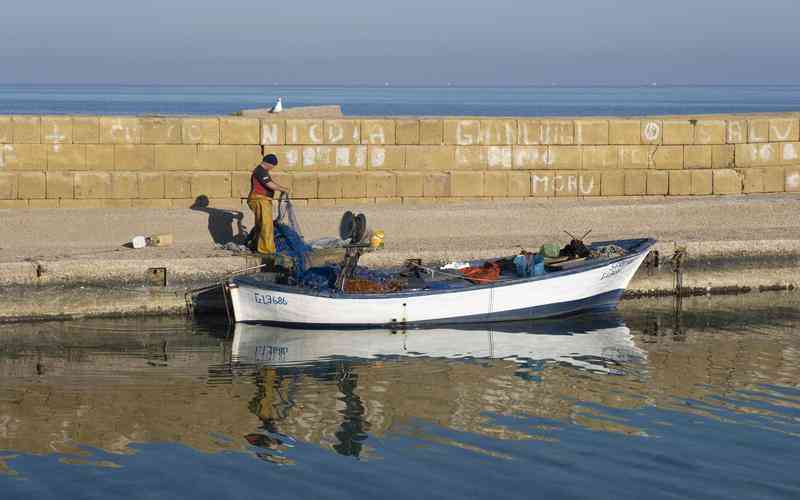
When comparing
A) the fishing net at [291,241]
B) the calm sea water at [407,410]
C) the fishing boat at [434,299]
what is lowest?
the calm sea water at [407,410]

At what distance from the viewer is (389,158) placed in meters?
20.9

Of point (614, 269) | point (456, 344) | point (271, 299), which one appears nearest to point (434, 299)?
point (456, 344)

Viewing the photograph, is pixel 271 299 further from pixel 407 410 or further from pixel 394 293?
pixel 407 410

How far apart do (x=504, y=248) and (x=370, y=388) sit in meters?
5.09

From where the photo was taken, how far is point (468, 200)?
21141mm

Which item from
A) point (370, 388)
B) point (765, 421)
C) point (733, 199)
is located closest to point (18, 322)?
point (370, 388)

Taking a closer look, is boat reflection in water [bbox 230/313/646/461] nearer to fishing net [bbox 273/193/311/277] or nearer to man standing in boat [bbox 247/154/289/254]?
fishing net [bbox 273/193/311/277]

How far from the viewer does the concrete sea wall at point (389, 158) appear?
19875 millimetres

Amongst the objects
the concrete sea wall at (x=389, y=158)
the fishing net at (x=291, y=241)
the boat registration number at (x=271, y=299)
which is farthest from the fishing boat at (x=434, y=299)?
the concrete sea wall at (x=389, y=158)

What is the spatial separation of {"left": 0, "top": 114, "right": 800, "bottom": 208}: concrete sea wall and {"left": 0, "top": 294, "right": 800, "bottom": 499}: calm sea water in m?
3.15

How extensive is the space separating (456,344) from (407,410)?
128 inches

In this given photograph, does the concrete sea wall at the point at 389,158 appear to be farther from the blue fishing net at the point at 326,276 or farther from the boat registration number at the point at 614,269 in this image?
the boat registration number at the point at 614,269

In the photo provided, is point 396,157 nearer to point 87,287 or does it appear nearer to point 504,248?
point 504,248

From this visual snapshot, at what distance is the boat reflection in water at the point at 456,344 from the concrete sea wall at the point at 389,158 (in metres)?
3.78
